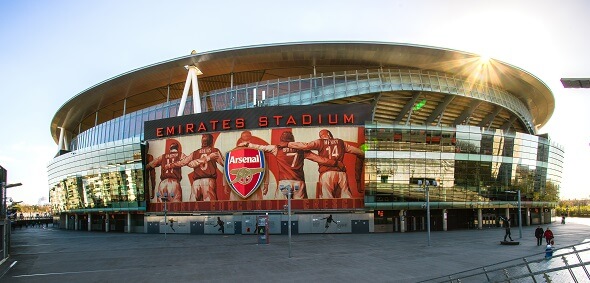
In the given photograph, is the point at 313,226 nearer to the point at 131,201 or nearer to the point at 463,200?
the point at 463,200

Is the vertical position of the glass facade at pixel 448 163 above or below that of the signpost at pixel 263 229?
above

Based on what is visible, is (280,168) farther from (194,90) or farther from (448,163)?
(448,163)

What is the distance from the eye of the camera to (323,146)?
53.0 m

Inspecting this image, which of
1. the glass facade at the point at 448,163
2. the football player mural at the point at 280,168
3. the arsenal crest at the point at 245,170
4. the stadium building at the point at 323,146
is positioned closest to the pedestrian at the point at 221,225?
the stadium building at the point at 323,146

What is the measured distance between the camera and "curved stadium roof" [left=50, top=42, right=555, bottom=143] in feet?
191

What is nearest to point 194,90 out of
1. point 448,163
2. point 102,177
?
point 102,177

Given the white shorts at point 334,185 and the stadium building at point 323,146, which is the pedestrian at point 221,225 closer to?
the stadium building at point 323,146

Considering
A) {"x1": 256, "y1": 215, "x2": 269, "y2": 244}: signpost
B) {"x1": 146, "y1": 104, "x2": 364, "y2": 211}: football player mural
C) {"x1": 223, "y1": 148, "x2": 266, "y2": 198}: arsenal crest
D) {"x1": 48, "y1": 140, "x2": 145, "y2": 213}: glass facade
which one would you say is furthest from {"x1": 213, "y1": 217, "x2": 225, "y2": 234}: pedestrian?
{"x1": 256, "y1": 215, "x2": 269, "y2": 244}: signpost

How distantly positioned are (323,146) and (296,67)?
50.2ft

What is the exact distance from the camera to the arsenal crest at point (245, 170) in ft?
177

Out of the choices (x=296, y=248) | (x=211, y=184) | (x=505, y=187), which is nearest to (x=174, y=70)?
(x=211, y=184)

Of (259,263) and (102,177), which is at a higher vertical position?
(102,177)

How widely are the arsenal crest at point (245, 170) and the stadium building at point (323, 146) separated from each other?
0.43 ft

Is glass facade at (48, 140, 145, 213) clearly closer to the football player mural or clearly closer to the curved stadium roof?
the curved stadium roof
